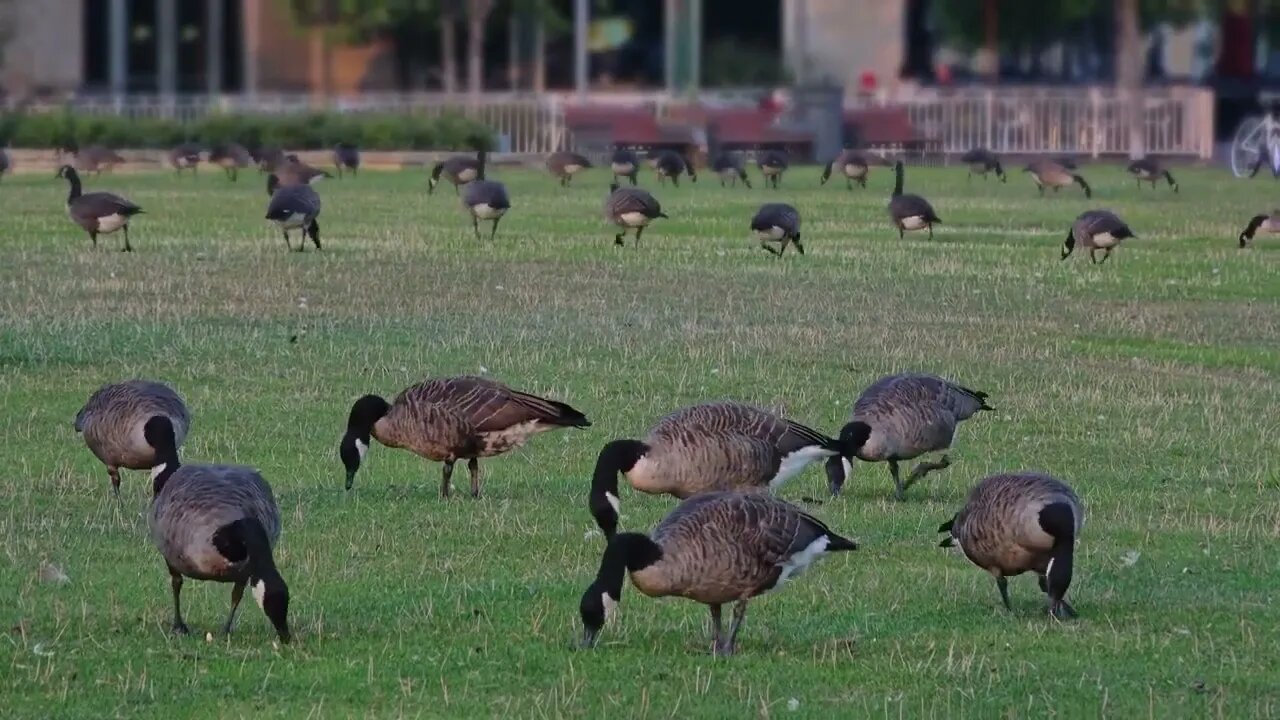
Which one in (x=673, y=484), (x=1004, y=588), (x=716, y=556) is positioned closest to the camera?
(x=716, y=556)

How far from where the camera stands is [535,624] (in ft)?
31.2

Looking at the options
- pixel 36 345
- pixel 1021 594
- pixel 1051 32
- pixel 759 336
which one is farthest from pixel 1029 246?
pixel 1051 32

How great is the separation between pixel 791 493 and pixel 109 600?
4316 mm

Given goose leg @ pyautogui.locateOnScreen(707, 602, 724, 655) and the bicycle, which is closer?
goose leg @ pyautogui.locateOnScreen(707, 602, 724, 655)

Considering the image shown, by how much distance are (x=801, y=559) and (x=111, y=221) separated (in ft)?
59.3

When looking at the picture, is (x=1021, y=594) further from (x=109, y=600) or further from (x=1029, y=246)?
(x=1029, y=246)

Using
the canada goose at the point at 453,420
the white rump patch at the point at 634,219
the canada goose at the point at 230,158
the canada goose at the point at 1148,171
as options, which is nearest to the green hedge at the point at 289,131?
the canada goose at the point at 230,158

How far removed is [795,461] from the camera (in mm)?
11672

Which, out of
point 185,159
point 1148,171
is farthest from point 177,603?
point 185,159

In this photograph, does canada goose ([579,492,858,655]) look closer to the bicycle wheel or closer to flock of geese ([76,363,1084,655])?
flock of geese ([76,363,1084,655])

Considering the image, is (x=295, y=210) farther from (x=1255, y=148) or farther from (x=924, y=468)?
(x=1255, y=148)

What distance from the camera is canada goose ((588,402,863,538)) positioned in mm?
11172

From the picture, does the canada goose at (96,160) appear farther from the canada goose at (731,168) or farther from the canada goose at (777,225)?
the canada goose at (777,225)

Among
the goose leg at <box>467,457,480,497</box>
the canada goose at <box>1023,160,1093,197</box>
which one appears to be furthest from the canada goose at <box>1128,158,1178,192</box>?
the goose leg at <box>467,457,480,497</box>
